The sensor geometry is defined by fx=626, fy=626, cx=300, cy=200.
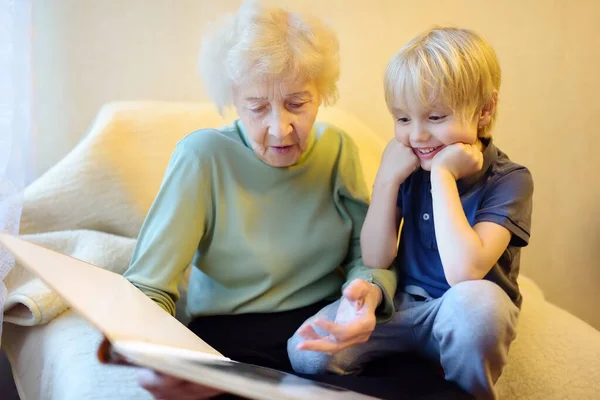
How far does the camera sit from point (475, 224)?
982 millimetres

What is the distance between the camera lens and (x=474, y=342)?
87 centimetres

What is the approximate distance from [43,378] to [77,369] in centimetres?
11

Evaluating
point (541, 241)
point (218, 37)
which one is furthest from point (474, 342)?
point (541, 241)

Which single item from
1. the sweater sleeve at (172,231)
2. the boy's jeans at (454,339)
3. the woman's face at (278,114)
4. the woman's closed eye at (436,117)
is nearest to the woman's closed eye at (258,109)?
the woman's face at (278,114)

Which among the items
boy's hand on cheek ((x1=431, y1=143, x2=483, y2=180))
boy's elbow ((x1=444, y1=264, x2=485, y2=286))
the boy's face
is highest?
the boy's face

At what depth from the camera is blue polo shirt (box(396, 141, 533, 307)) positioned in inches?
38.5

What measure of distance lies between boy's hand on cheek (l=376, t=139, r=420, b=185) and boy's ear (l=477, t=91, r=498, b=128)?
0.39 feet

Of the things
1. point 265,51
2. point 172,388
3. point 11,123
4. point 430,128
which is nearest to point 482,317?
point 430,128

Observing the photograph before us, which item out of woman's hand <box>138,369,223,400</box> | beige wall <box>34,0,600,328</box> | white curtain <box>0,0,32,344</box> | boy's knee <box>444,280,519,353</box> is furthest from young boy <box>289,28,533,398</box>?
beige wall <box>34,0,600,328</box>

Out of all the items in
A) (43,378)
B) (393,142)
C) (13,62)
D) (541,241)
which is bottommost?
(541,241)

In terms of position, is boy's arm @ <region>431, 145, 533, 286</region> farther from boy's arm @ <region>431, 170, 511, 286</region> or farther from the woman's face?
the woman's face

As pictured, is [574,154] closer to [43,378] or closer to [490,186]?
[490,186]

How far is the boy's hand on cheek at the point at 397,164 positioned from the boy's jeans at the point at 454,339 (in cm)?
21

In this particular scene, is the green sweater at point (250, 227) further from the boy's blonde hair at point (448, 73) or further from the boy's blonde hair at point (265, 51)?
the boy's blonde hair at point (448, 73)
